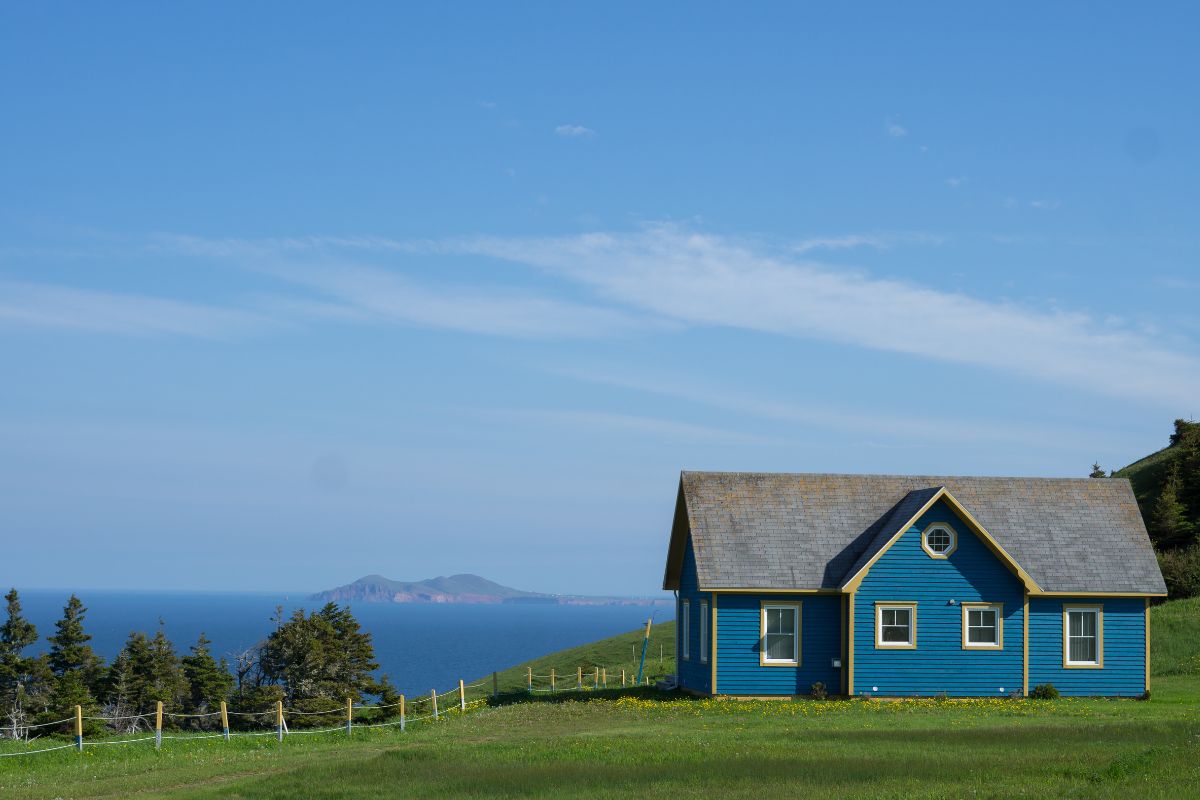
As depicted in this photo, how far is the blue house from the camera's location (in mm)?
40250

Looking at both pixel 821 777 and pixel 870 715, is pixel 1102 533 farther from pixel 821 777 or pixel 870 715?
pixel 821 777

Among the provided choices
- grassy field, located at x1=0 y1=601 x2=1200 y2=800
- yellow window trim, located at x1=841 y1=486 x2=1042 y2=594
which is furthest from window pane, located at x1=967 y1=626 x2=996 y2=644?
grassy field, located at x1=0 y1=601 x2=1200 y2=800

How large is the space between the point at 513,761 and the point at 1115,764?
1097 cm

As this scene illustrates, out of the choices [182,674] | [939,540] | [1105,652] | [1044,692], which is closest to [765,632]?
[939,540]

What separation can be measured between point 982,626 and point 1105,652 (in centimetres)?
393

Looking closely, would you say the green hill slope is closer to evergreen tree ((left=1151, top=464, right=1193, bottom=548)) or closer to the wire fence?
the wire fence

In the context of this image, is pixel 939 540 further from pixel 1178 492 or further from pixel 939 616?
pixel 1178 492

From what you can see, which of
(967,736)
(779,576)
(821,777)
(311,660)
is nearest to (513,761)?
(821,777)

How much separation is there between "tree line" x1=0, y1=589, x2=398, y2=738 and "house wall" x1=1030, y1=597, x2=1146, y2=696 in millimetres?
28938

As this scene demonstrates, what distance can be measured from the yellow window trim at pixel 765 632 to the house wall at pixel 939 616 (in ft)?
5.30

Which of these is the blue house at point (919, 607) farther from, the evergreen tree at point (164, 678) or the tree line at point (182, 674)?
the evergreen tree at point (164, 678)

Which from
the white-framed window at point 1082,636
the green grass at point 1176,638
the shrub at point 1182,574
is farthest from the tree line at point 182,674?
the shrub at point 1182,574

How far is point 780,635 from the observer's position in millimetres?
40750

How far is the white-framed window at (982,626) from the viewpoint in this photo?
40.5m
